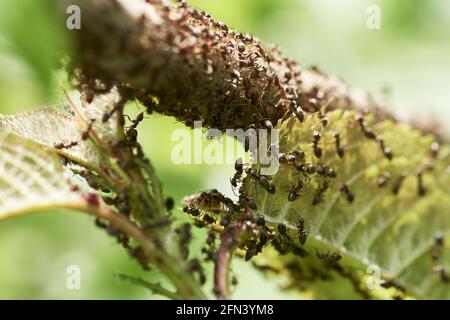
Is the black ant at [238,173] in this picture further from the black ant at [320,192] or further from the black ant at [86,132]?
the black ant at [86,132]

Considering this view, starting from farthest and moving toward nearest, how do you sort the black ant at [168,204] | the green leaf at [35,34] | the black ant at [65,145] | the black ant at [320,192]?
the black ant at [320,192], the black ant at [65,145], the black ant at [168,204], the green leaf at [35,34]

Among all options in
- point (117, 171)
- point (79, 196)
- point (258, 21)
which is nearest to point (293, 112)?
point (117, 171)

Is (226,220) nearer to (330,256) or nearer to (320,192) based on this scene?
(320,192)

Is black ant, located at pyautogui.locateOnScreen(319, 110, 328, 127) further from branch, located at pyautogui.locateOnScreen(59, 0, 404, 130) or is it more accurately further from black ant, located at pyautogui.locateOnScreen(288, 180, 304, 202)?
black ant, located at pyautogui.locateOnScreen(288, 180, 304, 202)

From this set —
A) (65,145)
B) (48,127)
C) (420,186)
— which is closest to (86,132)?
(65,145)

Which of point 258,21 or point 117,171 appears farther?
point 258,21

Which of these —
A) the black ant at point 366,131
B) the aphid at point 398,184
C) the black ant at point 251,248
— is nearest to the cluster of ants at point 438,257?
the aphid at point 398,184
